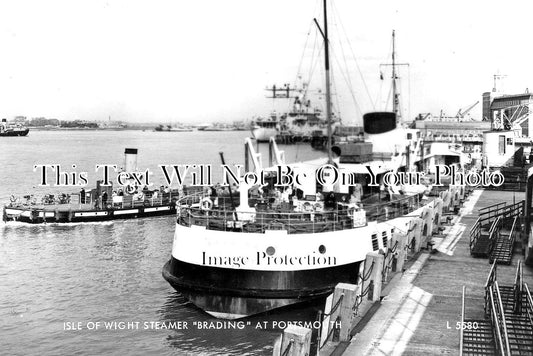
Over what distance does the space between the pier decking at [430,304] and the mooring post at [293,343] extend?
1.80m

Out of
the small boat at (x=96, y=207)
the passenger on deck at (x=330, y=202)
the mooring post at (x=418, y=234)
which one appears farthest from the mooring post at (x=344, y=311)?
the small boat at (x=96, y=207)

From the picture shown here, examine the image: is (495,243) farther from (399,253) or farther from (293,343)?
(293,343)

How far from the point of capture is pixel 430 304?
51.0ft

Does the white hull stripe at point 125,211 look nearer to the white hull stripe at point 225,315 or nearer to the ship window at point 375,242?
the white hull stripe at point 225,315

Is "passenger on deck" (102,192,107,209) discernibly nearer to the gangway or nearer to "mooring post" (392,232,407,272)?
the gangway

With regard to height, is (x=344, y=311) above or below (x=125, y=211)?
above

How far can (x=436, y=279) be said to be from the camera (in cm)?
1817

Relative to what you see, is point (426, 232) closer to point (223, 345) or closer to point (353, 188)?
point (353, 188)

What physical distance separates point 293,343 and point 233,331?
9150 mm

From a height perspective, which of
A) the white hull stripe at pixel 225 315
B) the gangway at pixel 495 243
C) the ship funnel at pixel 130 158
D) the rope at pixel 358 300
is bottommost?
the white hull stripe at pixel 225 315

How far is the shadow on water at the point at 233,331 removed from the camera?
18.5m

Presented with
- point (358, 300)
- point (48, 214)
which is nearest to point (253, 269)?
point (358, 300)

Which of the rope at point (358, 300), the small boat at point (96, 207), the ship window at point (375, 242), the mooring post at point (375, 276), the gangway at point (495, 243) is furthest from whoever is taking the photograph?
the small boat at point (96, 207)

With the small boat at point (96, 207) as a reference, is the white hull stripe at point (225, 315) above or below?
below
